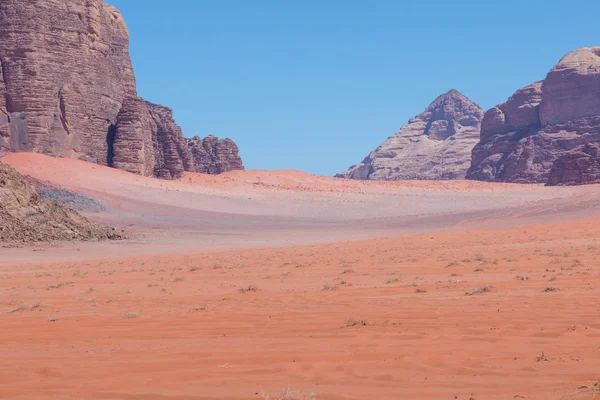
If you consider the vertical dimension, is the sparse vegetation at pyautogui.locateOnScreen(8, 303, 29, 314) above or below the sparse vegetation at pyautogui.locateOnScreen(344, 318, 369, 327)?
below

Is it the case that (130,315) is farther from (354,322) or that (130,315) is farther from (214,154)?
(214,154)

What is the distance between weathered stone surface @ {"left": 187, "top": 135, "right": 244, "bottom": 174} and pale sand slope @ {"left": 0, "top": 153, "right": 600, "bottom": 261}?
5.52 meters

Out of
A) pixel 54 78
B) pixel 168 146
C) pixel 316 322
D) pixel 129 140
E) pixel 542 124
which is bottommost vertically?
pixel 316 322

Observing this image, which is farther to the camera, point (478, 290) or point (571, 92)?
point (571, 92)

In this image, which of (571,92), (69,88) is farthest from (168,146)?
(571,92)

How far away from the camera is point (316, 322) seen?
8961mm

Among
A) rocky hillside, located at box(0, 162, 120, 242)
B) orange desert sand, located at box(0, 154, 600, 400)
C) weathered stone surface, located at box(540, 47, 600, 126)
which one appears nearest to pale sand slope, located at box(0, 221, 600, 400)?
orange desert sand, located at box(0, 154, 600, 400)

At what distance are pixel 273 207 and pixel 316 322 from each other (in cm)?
Result: 4845

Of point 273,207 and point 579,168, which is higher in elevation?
point 579,168

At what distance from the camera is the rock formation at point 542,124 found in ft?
387

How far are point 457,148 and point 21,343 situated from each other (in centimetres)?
18551

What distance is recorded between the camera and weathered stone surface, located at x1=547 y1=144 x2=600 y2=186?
277 feet

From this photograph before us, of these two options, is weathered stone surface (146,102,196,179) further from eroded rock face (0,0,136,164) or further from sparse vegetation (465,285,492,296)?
sparse vegetation (465,285,492,296)

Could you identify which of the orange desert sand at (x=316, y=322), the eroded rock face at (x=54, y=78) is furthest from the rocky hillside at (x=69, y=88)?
the orange desert sand at (x=316, y=322)
